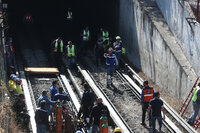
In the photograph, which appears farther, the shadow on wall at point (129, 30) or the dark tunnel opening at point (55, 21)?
the dark tunnel opening at point (55, 21)

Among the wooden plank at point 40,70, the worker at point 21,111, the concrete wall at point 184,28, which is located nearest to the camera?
the worker at point 21,111

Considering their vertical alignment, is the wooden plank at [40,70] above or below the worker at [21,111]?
below

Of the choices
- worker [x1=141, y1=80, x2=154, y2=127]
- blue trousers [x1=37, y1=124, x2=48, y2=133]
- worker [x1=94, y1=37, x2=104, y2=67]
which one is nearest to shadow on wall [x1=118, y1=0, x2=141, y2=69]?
worker [x1=94, y1=37, x2=104, y2=67]

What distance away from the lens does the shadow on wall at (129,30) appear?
23.6 meters

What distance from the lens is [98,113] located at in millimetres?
13188

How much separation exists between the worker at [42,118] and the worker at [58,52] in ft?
31.7

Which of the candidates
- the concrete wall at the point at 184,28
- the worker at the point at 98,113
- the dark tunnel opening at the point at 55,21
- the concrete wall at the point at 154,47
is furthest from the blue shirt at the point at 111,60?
the dark tunnel opening at the point at 55,21

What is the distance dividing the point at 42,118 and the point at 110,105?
18.4ft

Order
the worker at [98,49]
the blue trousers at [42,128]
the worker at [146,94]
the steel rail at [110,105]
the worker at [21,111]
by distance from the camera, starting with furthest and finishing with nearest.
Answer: the worker at [98,49] < the steel rail at [110,105] < the worker at [146,94] < the worker at [21,111] < the blue trousers at [42,128]

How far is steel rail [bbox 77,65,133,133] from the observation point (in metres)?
16.1

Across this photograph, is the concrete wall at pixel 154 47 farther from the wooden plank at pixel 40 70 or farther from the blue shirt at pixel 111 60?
the wooden plank at pixel 40 70

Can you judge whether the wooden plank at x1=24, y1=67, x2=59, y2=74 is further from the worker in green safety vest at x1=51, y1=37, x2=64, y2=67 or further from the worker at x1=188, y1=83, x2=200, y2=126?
the worker at x1=188, y1=83, x2=200, y2=126

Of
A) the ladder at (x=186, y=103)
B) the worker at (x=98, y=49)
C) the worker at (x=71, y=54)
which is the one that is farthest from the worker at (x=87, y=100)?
the worker at (x=98, y=49)

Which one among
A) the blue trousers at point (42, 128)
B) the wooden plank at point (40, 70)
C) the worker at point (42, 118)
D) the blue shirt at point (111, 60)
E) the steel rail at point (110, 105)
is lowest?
the steel rail at point (110, 105)
